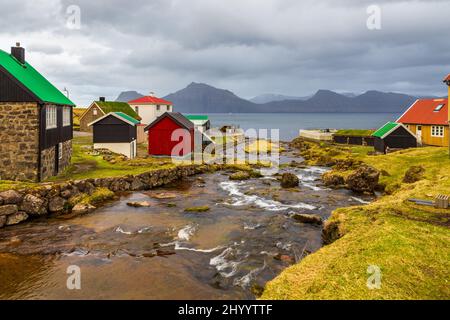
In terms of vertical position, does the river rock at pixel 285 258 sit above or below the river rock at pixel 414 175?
below

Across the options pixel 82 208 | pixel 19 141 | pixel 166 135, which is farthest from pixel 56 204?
pixel 166 135

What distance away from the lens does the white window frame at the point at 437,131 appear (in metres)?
48.6

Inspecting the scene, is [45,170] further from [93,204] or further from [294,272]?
[294,272]

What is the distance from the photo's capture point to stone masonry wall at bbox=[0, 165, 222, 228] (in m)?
22.0

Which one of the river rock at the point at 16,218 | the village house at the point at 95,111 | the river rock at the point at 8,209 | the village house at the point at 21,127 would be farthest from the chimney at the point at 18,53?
the village house at the point at 95,111

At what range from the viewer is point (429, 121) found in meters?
51.3

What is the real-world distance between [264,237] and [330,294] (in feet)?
31.3

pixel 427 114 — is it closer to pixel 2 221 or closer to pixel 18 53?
pixel 18 53

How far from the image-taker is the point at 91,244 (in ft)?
60.6

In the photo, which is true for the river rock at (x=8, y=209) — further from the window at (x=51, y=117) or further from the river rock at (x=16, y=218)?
the window at (x=51, y=117)

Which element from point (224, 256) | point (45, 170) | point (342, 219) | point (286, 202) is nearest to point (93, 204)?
point (45, 170)

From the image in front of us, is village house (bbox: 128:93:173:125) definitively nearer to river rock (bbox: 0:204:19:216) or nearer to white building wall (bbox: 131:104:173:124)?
white building wall (bbox: 131:104:173:124)

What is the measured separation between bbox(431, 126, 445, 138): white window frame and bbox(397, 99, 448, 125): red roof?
75cm

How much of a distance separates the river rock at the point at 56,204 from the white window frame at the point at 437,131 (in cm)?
4971
